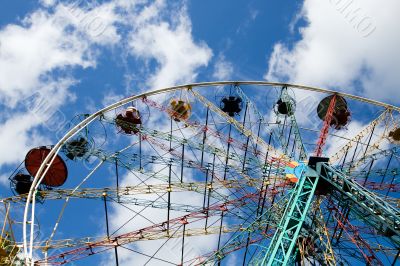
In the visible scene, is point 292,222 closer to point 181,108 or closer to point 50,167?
point 181,108

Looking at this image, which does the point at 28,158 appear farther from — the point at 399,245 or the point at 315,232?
the point at 399,245

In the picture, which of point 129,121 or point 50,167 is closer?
point 50,167

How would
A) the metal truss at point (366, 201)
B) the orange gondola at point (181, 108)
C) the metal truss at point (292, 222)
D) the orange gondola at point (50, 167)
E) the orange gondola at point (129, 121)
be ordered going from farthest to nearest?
the orange gondola at point (181, 108) < the orange gondola at point (129, 121) < the orange gondola at point (50, 167) < the metal truss at point (292, 222) < the metal truss at point (366, 201)

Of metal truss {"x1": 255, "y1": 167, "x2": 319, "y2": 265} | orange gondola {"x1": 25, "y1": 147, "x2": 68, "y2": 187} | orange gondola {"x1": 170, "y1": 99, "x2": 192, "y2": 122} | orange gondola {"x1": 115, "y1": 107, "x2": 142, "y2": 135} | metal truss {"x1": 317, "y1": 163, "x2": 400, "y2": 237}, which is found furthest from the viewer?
orange gondola {"x1": 170, "y1": 99, "x2": 192, "y2": 122}

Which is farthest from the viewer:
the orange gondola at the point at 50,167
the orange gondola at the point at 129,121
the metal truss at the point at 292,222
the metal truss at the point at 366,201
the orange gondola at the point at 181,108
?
the orange gondola at the point at 181,108

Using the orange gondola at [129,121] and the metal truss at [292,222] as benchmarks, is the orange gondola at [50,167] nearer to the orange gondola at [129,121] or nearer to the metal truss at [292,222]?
the orange gondola at [129,121]

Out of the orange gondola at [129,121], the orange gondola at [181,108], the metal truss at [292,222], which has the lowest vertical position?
the metal truss at [292,222]

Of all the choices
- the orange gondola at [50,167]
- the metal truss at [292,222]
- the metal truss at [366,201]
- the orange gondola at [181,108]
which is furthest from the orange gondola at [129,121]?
the metal truss at [366,201]

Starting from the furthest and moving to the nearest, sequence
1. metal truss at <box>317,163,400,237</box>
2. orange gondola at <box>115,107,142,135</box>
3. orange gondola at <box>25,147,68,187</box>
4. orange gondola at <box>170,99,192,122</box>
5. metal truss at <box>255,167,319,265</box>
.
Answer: orange gondola at <box>170,99,192,122</box>, orange gondola at <box>115,107,142,135</box>, orange gondola at <box>25,147,68,187</box>, metal truss at <box>255,167,319,265</box>, metal truss at <box>317,163,400,237</box>

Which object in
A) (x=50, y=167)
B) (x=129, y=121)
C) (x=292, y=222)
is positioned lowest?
(x=292, y=222)

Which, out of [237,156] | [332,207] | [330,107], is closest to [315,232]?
[332,207]

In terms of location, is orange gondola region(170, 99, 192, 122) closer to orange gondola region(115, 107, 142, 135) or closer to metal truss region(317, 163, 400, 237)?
orange gondola region(115, 107, 142, 135)

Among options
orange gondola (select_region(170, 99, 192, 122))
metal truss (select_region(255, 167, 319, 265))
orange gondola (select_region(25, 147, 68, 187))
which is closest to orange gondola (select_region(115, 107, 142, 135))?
orange gondola (select_region(170, 99, 192, 122))

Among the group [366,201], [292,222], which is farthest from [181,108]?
[366,201]
